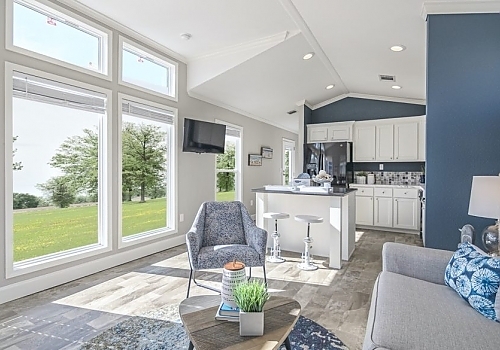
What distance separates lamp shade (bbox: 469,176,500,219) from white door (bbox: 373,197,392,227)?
4075mm

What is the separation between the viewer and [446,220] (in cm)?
284

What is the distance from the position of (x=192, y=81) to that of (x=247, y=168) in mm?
2489

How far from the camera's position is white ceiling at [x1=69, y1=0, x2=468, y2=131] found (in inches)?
128

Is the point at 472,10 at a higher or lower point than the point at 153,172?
higher

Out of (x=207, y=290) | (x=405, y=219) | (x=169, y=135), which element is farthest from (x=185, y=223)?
(x=405, y=219)

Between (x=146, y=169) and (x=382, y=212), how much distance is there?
4.50 m

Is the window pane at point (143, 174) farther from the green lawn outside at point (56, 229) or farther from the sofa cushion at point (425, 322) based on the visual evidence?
the sofa cushion at point (425, 322)

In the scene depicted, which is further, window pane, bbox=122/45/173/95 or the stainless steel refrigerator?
the stainless steel refrigerator

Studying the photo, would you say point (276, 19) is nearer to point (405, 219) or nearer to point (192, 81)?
point (192, 81)

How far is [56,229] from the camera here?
3275 millimetres

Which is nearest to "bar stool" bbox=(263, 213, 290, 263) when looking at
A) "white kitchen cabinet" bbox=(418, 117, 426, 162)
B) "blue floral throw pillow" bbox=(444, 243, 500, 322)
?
"blue floral throw pillow" bbox=(444, 243, 500, 322)

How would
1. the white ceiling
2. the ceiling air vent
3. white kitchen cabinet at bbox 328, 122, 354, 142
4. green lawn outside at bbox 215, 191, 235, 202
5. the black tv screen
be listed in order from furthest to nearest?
1. white kitchen cabinet at bbox 328, 122, 354, 142
2. green lawn outside at bbox 215, 191, 235, 202
3. the ceiling air vent
4. the black tv screen
5. the white ceiling

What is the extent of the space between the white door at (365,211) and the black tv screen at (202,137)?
3.07m

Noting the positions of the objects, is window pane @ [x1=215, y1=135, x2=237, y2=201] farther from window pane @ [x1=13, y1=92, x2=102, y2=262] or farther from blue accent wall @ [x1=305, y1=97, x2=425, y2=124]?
window pane @ [x1=13, y1=92, x2=102, y2=262]
